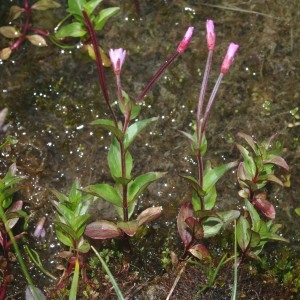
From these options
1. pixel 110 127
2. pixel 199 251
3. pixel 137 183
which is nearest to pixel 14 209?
pixel 137 183

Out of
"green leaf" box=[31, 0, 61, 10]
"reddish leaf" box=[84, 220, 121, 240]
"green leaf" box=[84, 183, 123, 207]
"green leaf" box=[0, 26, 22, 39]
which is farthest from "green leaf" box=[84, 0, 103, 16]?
"reddish leaf" box=[84, 220, 121, 240]

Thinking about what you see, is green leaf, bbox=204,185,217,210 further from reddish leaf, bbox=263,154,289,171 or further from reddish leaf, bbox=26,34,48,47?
reddish leaf, bbox=26,34,48,47

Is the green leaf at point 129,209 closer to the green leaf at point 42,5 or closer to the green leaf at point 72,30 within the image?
the green leaf at point 72,30

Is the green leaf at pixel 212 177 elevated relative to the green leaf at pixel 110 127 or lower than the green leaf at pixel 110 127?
lower

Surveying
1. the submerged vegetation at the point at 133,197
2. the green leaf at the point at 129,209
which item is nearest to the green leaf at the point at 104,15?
the submerged vegetation at the point at 133,197

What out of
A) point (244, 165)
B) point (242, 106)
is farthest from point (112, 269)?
point (242, 106)
